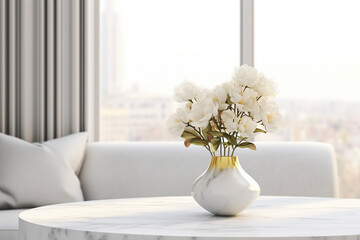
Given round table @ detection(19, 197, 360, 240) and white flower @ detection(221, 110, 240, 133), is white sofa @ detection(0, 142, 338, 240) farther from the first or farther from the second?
white flower @ detection(221, 110, 240, 133)

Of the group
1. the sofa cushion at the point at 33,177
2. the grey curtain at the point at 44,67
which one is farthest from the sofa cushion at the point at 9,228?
the grey curtain at the point at 44,67

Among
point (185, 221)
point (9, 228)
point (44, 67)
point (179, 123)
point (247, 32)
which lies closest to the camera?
point (185, 221)

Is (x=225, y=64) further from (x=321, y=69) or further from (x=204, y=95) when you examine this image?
(x=204, y=95)

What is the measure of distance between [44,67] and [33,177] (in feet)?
2.33

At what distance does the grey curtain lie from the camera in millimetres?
3105

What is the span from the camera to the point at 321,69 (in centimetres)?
323

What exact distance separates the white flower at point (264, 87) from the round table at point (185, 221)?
31 centimetres

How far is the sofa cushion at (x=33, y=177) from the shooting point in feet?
8.68

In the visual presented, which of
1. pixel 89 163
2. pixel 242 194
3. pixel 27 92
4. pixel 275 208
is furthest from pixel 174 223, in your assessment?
pixel 27 92

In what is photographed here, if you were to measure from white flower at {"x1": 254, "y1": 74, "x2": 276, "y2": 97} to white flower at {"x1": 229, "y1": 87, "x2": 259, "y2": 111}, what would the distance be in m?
0.01

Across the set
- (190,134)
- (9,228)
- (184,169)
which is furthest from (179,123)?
(184,169)

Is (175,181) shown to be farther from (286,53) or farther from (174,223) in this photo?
(174,223)

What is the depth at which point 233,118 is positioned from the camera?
1474 mm

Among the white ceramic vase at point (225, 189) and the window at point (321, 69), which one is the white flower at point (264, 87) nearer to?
the white ceramic vase at point (225, 189)
